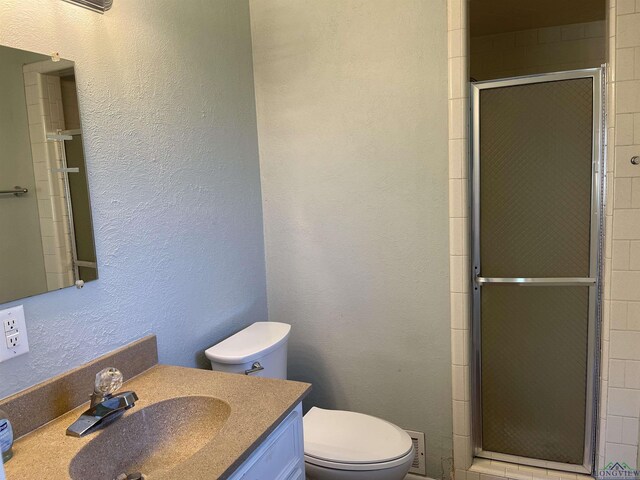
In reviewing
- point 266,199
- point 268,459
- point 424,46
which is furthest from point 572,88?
point 268,459

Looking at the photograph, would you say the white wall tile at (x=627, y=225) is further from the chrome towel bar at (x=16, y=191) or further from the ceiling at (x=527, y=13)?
the chrome towel bar at (x=16, y=191)

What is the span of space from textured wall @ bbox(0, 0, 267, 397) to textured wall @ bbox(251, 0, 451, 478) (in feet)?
0.53

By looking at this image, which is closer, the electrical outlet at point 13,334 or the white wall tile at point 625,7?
the electrical outlet at point 13,334

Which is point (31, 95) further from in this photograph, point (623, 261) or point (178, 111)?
point (623, 261)

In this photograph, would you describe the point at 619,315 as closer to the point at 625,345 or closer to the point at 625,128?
A: the point at 625,345

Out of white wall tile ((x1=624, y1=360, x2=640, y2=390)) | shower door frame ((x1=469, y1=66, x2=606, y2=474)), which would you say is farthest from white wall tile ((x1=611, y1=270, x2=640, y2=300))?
white wall tile ((x1=624, y1=360, x2=640, y2=390))

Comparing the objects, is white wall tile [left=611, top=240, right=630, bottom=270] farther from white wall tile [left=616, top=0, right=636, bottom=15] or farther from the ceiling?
the ceiling

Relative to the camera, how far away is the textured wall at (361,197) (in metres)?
2.02

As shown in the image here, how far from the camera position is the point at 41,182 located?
126 cm

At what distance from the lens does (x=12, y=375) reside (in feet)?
3.86

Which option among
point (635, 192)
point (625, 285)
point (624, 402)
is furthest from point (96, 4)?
point (624, 402)

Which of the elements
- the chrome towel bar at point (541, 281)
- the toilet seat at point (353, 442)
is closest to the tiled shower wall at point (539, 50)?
the chrome towel bar at point (541, 281)

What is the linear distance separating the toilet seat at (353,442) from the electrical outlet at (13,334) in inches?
41.7

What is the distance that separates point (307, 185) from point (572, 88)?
1.20m
